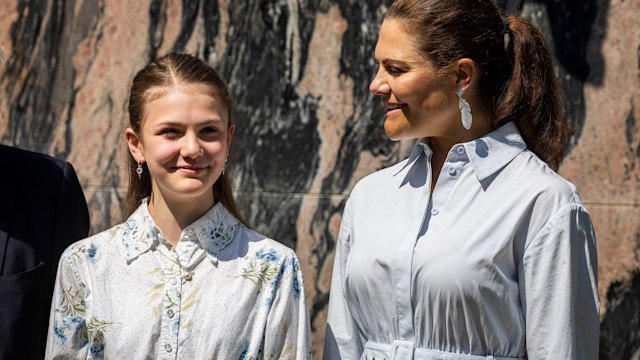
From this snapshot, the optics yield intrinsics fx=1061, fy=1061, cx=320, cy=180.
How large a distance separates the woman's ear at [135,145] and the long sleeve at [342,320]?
1.88 ft

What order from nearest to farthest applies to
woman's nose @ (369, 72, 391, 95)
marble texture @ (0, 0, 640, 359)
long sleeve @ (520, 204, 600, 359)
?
long sleeve @ (520, 204, 600, 359) < woman's nose @ (369, 72, 391, 95) < marble texture @ (0, 0, 640, 359)

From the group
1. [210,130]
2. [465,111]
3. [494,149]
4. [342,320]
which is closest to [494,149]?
[494,149]

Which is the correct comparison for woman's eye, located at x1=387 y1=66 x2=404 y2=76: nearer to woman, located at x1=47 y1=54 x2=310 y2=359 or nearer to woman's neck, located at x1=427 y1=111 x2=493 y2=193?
woman's neck, located at x1=427 y1=111 x2=493 y2=193

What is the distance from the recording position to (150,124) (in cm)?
270

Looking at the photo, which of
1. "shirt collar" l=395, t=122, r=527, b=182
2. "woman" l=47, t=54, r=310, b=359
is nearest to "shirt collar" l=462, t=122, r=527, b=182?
"shirt collar" l=395, t=122, r=527, b=182

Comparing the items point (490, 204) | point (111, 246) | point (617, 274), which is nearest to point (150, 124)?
point (111, 246)

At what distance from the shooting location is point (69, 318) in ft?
8.62

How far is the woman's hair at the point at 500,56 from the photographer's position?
2.65m

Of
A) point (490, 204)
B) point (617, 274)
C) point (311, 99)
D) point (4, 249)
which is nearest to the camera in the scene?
point (490, 204)

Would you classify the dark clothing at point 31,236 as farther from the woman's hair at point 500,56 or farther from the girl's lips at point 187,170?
the woman's hair at point 500,56

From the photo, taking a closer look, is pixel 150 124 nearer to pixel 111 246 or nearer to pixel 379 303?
pixel 111 246

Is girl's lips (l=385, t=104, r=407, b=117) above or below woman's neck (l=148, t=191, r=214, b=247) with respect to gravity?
above

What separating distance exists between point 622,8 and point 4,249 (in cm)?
233

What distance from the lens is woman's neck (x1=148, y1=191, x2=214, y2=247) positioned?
9.05ft
